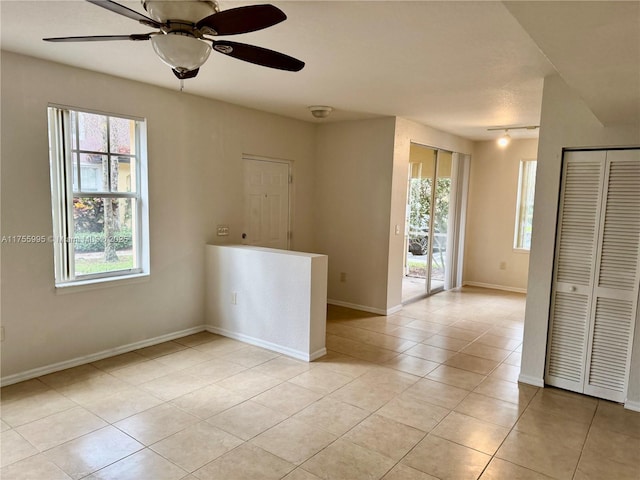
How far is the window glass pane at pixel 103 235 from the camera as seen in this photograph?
142 inches

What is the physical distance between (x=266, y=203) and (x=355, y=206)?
3.80 feet

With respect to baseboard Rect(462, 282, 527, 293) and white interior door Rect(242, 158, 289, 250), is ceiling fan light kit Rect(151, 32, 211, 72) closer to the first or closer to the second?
white interior door Rect(242, 158, 289, 250)

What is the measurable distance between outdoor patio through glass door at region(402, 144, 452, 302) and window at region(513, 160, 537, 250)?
1228 mm

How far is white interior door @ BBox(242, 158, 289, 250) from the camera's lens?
5.02m

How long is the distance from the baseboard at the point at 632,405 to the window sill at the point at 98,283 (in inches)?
160

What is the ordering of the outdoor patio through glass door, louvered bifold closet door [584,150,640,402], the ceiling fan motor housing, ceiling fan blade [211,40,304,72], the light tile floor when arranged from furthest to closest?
1. the outdoor patio through glass door
2. louvered bifold closet door [584,150,640,402]
3. the light tile floor
4. ceiling fan blade [211,40,304,72]
5. the ceiling fan motor housing

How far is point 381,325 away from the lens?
16.2 feet

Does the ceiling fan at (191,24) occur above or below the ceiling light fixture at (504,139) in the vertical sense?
below

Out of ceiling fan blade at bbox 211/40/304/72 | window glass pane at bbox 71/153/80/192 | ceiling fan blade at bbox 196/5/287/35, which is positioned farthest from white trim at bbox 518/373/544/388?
window glass pane at bbox 71/153/80/192

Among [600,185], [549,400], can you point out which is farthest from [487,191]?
[549,400]

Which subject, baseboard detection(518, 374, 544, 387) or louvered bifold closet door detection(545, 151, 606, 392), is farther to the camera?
baseboard detection(518, 374, 544, 387)

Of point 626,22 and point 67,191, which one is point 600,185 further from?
point 67,191

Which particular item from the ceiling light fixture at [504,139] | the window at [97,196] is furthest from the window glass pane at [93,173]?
the ceiling light fixture at [504,139]

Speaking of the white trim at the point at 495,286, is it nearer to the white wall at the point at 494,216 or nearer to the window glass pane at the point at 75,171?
the white wall at the point at 494,216
